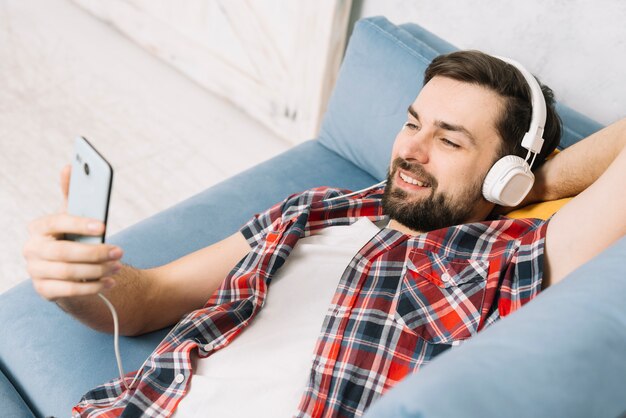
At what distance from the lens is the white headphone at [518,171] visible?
1289 mm

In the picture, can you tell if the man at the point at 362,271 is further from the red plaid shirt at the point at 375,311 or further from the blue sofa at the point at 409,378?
the blue sofa at the point at 409,378

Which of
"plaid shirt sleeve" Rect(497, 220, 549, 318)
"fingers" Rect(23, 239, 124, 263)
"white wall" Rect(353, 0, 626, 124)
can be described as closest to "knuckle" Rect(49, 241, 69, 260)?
"fingers" Rect(23, 239, 124, 263)

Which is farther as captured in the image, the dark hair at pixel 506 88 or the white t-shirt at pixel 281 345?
the dark hair at pixel 506 88

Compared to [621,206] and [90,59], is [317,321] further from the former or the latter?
[90,59]

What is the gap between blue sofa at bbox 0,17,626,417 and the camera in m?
0.66

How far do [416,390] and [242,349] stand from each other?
616 millimetres

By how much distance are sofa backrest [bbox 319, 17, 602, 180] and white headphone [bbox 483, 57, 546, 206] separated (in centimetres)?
23

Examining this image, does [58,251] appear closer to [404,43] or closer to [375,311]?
[375,311]

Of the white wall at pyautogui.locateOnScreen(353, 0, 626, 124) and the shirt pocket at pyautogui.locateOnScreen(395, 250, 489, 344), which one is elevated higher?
the white wall at pyautogui.locateOnScreen(353, 0, 626, 124)

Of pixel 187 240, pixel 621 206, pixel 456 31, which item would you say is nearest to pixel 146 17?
pixel 456 31

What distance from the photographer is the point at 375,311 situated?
117 centimetres

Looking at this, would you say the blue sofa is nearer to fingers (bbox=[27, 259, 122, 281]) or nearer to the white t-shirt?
the white t-shirt

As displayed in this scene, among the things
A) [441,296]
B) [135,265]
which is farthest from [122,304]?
[441,296]

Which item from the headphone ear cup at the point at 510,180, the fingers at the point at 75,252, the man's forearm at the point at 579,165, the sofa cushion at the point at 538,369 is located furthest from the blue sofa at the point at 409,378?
the fingers at the point at 75,252
